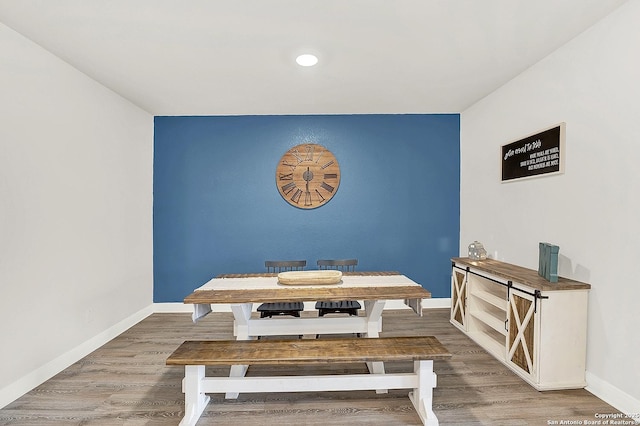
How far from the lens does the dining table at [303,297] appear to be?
2.24 metres

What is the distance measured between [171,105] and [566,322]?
4.17 m

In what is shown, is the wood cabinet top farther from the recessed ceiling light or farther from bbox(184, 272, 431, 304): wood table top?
the recessed ceiling light

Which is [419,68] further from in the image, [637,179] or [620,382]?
[620,382]

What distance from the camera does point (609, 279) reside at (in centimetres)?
219

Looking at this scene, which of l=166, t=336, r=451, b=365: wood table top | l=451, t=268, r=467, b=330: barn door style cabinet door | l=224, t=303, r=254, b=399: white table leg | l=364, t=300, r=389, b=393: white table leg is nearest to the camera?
l=166, t=336, r=451, b=365: wood table top

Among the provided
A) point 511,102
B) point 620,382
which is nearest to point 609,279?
point 620,382

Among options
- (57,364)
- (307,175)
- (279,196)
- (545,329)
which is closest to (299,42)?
(307,175)

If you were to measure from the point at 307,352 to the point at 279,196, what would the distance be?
8.10 feet

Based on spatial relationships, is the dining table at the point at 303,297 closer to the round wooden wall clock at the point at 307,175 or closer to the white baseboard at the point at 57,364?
the white baseboard at the point at 57,364

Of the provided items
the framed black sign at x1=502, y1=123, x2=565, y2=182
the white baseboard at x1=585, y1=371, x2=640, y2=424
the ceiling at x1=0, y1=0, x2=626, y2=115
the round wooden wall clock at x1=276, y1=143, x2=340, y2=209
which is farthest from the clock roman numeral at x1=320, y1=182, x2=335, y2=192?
the white baseboard at x1=585, y1=371, x2=640, y2=424

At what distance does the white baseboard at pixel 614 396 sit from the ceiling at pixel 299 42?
2.37 metres

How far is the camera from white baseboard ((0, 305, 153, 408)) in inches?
88.3

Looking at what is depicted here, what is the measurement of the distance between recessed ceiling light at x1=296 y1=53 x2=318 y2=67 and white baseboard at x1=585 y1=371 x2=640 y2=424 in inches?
119

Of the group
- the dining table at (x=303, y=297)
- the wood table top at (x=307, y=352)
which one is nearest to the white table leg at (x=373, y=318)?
the dining table at (x=303, y=297)
